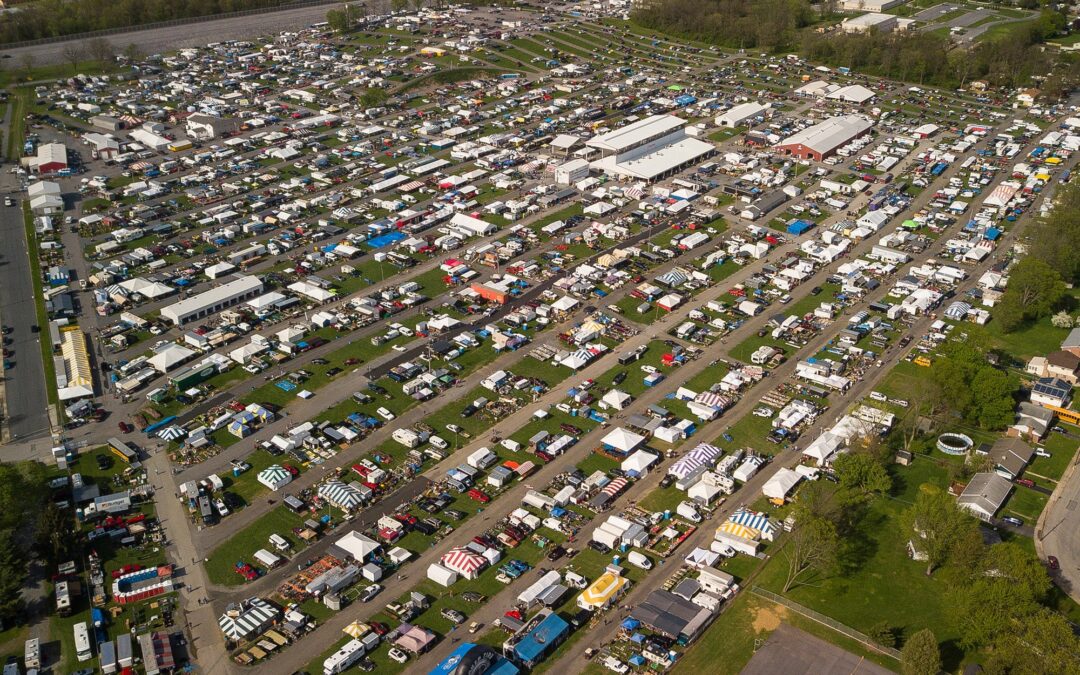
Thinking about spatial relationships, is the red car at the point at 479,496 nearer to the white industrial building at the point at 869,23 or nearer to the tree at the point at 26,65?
the tree at the point at 26,65

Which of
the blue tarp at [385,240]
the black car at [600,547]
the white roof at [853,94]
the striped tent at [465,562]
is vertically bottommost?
the black car at [600,547]

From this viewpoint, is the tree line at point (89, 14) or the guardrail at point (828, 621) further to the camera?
the tree line at point (89, 14)

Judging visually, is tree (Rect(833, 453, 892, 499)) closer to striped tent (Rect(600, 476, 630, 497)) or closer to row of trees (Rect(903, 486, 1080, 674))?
row of trees (Rect(903, 486, 1080, 674))

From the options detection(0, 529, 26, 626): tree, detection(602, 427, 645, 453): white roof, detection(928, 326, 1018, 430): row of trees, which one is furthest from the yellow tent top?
detection(0, 529, 26, 626): tree

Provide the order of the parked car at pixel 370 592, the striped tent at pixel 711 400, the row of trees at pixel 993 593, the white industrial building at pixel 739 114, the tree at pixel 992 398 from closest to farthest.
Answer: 1. the row of trees at pixel 993 593
2. the parked car at pixel 370 592
3. the tree at pixel 992 398
4. the striped tent at pixel 711 400
5. the white industrial building at pixel 739 114

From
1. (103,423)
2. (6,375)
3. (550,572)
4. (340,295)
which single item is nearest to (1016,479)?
(550,572)

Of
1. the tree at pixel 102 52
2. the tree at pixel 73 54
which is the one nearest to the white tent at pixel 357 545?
the tree at pixel 102 52
